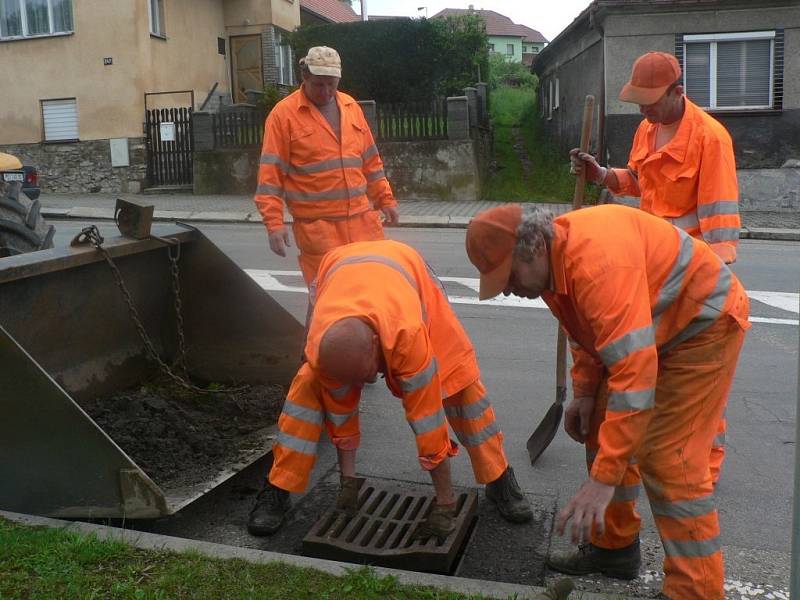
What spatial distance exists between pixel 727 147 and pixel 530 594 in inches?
92.0

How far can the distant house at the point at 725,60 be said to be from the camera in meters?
16.5

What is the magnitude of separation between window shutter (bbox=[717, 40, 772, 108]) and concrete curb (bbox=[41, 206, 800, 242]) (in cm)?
416

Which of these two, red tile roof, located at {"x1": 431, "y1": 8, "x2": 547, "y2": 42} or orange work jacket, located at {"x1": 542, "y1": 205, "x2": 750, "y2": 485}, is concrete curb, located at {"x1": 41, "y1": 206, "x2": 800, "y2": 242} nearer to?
orange work jacket, located at {"x1": 542, "y1": 205, "x2": 750, "y2": 485}

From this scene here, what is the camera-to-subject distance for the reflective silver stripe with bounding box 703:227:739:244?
13.6ft

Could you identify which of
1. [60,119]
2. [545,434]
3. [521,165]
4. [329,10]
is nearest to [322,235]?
[545,434]

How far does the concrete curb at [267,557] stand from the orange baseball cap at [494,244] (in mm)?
1074

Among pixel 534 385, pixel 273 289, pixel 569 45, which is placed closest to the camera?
pixel 534 385

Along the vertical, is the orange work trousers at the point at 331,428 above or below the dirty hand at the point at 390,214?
below

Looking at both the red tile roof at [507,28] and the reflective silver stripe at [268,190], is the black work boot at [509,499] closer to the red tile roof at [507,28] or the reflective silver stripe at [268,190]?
the reflective silver stripe at [268,190]

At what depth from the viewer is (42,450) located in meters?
3.58

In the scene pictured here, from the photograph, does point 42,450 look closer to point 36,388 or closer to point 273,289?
point 36,388

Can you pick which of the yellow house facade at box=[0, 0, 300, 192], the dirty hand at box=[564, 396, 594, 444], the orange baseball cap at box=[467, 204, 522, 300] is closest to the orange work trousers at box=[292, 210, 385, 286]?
the dirty hand at box=[564, 396, 594, 444]

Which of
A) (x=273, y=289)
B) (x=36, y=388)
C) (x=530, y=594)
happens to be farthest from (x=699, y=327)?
(x=273, y=289)

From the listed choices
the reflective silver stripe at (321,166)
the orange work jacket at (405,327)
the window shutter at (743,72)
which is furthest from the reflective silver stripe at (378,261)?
the window shutter at (743,72)
